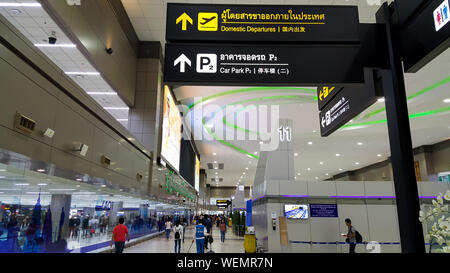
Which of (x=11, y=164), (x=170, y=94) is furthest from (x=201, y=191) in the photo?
(x=11, y=164)

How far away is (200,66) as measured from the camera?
110 inches

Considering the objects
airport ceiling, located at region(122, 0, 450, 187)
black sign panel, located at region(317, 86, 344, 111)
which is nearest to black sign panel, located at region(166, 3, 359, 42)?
black sign panel, located at region(317, 86, 344, 111)

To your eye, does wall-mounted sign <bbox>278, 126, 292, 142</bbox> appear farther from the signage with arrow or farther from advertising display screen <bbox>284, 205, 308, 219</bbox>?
the signage with arrow

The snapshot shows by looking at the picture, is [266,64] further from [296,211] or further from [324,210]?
[324,210]

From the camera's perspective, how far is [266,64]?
279 cm

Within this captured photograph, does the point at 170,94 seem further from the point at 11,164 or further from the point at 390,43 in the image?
the point at 390,43

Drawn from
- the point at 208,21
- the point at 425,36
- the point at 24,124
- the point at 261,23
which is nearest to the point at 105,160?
the point at 24,124

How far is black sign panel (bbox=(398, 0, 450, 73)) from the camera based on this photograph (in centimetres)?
218

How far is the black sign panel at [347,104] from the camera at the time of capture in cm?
291

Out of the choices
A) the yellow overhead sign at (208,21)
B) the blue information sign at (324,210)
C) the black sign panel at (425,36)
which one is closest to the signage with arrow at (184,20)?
the yellow overhead sign at (208,21)

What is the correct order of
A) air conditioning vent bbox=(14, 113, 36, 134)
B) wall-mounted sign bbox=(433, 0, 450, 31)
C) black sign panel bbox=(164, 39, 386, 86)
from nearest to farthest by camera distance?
wall-mounted sign bbox=(433, 0, 450, 31) < black sign panel bbox=(164, 39, 386, 86) < air conditioning vent bbox=(14, 113, 36, 134)

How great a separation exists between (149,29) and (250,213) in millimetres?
9805

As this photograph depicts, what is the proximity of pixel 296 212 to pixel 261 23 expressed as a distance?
30.6ft

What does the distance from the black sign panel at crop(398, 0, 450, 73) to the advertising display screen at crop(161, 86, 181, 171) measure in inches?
414
